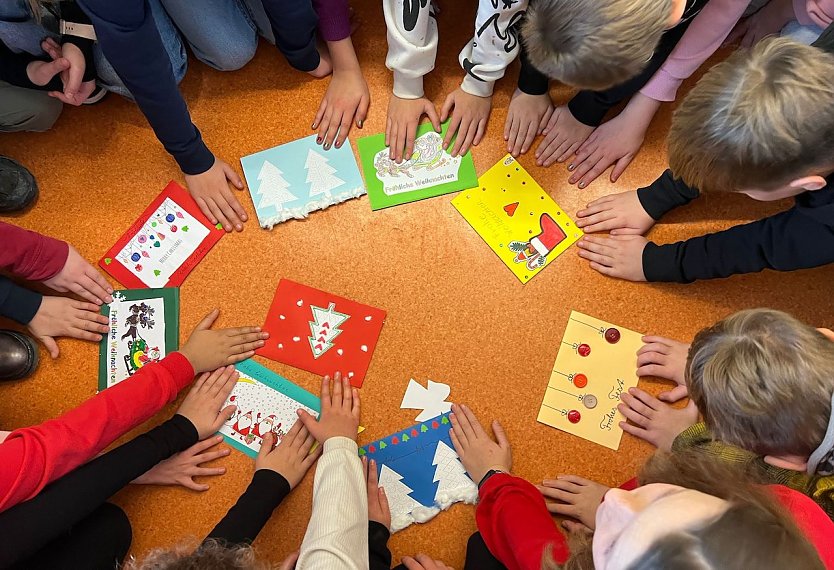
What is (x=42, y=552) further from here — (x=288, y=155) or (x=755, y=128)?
(x=755, y=128)

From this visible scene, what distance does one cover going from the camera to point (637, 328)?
43.6 inches

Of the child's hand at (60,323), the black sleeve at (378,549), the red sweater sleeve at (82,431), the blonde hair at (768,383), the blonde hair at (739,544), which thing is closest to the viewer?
the blonde hair at (739,544)

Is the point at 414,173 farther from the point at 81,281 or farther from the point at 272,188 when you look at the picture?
the point at 81,281

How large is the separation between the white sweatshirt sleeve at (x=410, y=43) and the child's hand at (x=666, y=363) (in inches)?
25.9

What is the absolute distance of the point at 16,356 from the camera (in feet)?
3.51

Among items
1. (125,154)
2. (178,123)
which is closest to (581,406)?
(178,123)

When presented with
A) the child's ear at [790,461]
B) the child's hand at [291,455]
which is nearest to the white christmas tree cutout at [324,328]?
the child's hand at [291,455]

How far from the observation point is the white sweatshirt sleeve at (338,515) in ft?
2.92

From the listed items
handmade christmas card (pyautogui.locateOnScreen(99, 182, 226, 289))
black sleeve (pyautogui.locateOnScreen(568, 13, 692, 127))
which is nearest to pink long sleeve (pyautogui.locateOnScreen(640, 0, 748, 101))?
black sleeve (pyautogui.locateOnScreen(568, 13, 692, 127))

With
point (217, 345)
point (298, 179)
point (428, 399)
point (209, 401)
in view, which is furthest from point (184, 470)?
point (298, 179)

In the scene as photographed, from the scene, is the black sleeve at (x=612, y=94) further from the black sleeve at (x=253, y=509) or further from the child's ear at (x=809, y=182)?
the black sleeve at (x=253, y=509)

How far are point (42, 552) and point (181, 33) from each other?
3.19ft

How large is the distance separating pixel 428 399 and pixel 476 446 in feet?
0.40

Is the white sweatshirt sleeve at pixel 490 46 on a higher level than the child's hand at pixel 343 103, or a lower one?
higher
